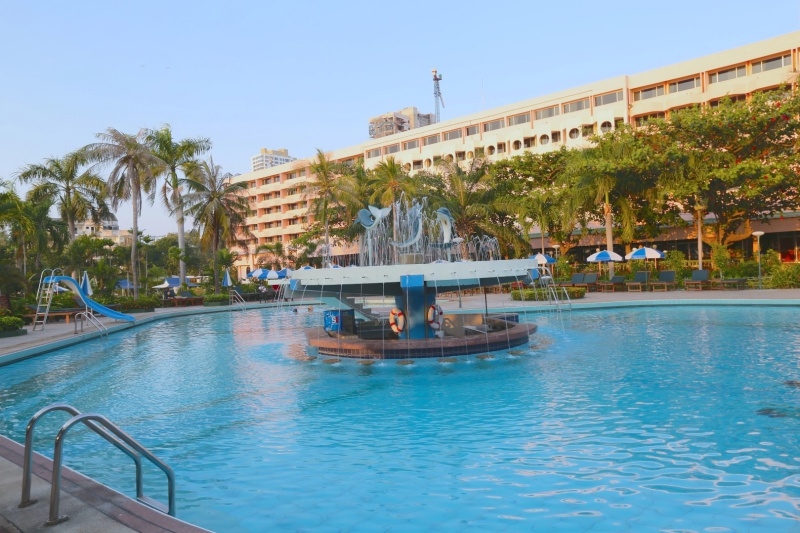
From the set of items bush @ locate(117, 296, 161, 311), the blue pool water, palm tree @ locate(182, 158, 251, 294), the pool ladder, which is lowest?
the blue pool water

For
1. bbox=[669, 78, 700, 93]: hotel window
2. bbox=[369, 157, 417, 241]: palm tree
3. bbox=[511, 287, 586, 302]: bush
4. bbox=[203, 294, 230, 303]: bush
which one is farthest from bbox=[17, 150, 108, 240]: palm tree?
bbox=[669, 78, 700, 93]: hotel window

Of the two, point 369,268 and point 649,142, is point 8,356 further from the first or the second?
point 649,142

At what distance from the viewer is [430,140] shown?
68625mm

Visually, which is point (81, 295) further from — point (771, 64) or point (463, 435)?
point (771, 64)

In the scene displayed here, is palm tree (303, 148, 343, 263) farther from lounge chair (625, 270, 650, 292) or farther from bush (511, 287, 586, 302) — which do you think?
lounge chair (625, 270, 650, 292)

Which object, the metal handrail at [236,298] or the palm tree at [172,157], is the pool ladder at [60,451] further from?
the palm tree at [172,157]

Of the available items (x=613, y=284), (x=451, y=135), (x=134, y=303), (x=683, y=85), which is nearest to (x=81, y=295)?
(x=134, y=303)

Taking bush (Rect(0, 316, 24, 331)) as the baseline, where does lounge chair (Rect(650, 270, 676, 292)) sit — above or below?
above

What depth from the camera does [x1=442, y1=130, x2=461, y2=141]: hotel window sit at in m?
65.8

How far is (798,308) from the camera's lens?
22.2m

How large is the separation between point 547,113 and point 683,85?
1305 centimetres

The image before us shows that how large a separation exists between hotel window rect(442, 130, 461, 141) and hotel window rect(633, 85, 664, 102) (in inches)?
794

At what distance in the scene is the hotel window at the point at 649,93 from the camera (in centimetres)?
5016

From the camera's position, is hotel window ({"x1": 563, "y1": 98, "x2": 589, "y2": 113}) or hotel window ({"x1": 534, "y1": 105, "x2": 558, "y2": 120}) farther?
hotel window ({"x1": 534, "y1": 105, "x2": 558, "y2": 120})
